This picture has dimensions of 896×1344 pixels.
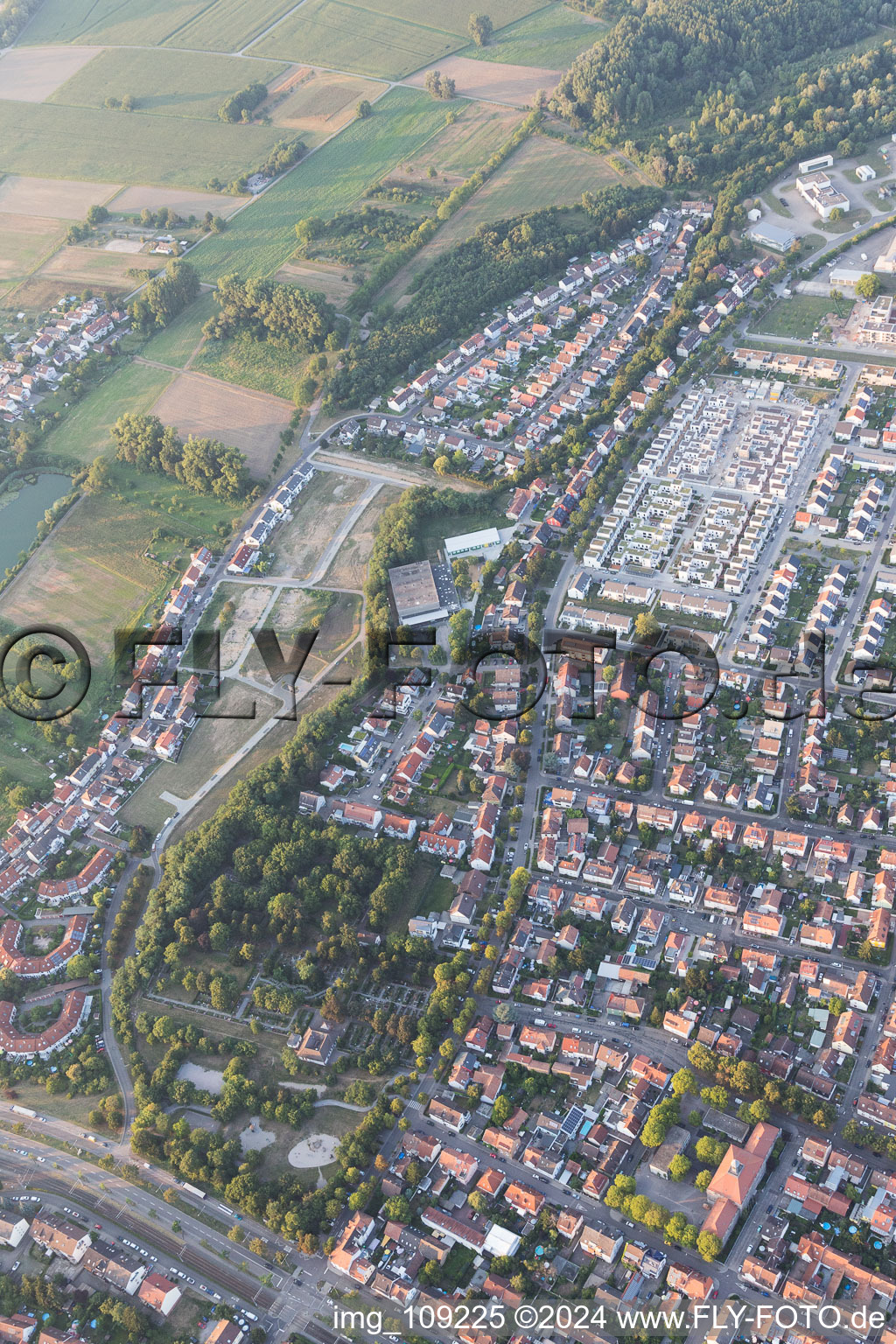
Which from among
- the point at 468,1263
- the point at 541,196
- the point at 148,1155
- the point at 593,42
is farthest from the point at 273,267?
the point at 468,1263

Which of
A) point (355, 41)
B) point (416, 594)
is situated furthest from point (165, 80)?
point (416, 594)

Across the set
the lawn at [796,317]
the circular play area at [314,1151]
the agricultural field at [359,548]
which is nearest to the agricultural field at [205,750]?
the agricultural field at [359,548]

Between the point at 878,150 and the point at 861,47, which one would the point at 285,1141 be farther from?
the point at 861,47

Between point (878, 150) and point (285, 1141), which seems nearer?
point (285, 1141)

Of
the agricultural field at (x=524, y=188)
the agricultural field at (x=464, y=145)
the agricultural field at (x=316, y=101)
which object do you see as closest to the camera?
the agricultural field at (x=524, y=188)

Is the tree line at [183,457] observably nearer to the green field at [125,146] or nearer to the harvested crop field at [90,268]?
the harvested crop field at [90,268]

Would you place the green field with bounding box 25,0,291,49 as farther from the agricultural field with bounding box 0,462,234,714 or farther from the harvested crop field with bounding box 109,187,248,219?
the agricultural field with bounding box 0,462,234,714
